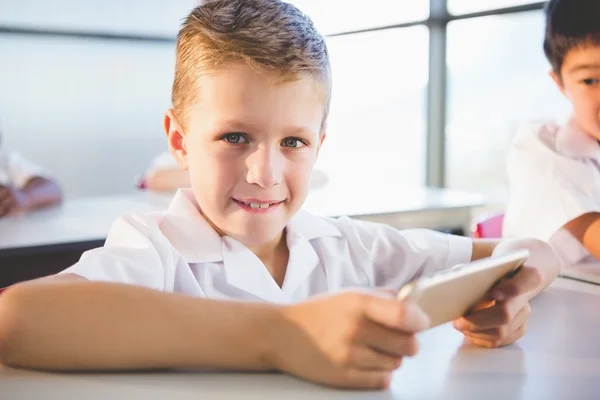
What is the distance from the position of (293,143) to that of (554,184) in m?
0.86

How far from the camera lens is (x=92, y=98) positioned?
11.7 ft

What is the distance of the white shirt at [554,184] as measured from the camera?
1.58 metres

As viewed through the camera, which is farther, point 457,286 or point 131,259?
point 131,259

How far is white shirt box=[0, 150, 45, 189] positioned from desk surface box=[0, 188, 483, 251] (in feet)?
0.85

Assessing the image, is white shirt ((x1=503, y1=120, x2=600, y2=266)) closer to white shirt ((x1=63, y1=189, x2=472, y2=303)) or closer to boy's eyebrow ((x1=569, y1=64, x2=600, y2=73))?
boy's eyebrow ((x1=569, y1=64, x2=600, y2=73))

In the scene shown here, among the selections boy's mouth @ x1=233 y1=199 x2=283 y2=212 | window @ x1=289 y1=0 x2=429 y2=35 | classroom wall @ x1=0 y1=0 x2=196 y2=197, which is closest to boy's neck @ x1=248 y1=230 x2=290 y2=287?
boy's mouth @ x1=233 y1=199 x2=283 y2=212

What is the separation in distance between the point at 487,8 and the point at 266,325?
9.83 feet

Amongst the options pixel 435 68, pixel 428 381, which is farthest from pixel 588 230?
pixel 435 68

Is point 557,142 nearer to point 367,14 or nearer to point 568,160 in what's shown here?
point 568,160

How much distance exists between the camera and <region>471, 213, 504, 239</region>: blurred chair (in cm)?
187

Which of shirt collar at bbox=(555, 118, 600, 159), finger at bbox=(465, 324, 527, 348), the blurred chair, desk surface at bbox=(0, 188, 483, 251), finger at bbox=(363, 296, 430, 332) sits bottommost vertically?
desk surface at bbox=(0, 188, 483, 251)

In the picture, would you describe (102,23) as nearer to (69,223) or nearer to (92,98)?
(92,98)

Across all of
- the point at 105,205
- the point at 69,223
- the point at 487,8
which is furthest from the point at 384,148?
the point at 69,223

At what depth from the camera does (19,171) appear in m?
2.90
